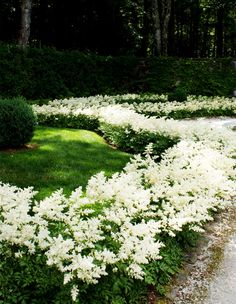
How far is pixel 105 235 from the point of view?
463 cm

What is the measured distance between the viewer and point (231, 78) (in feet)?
83.8

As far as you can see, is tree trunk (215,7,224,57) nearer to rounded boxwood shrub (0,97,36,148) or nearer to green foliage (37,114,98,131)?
green foliage (37,114,98,131)

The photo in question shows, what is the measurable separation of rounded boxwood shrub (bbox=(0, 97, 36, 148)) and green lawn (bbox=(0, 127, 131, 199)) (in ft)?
0.81

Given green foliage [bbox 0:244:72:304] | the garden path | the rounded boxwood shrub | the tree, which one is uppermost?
the tree

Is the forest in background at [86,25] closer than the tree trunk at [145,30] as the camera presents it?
Yes

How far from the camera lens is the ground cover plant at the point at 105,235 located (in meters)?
3.92

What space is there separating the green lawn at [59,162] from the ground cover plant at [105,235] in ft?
3.73

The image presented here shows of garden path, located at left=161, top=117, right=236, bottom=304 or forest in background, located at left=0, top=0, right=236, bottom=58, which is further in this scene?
forest in background, located at left=0, top=0, right=236, bottom=58

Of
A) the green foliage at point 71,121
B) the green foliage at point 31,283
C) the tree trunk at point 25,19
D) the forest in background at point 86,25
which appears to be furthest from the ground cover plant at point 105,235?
the forest in background at point 86,25

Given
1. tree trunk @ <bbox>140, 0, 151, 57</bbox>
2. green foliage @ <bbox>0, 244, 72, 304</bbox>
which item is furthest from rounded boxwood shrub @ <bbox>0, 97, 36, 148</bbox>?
tree trunk @ <bbox>140, 0, 151, 57</bbox>

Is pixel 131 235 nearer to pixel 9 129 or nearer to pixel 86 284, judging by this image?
pixel 86 284

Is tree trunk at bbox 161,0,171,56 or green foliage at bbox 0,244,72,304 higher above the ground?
tree trunk at bbox 161,0,171,56

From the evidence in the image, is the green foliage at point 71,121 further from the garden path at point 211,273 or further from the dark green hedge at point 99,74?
the dark green hedge at point 99,74

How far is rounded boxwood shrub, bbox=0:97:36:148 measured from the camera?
29.2 ft
